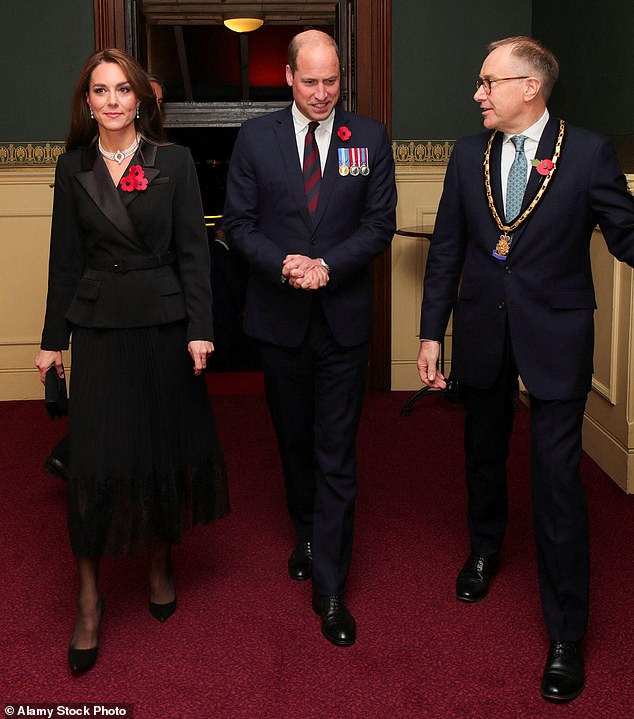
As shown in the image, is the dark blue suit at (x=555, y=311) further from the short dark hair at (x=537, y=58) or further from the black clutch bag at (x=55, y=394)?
the black clutch bag at (x=55, y=394)

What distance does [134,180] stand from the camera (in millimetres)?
2816

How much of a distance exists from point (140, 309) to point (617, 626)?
1.69 meters

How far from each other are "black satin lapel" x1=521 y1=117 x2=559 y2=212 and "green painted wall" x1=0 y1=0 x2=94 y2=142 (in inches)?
155

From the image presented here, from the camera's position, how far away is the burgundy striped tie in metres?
3.03

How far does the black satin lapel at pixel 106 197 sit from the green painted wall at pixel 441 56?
11.6ft

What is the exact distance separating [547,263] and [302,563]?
4.48 ft

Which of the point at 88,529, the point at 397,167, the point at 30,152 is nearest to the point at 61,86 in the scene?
the point at 30,152

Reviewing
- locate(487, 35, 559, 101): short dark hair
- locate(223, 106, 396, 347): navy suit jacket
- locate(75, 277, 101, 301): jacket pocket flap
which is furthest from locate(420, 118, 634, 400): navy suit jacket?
locate(75, 277, 101, 301): jacket pocket flap

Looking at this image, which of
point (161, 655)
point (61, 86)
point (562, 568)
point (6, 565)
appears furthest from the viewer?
point (61, 86)

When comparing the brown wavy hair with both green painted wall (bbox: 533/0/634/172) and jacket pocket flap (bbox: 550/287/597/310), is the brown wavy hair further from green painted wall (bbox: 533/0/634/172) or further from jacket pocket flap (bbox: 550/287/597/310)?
green painted wall (bbox: 533/0/634/172)

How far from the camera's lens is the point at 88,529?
279 centimetres

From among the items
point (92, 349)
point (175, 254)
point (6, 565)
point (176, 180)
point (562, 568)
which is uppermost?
point (176, 180)

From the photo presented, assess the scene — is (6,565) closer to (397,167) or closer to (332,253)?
(332,253)

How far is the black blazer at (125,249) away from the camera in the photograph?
2.81m
